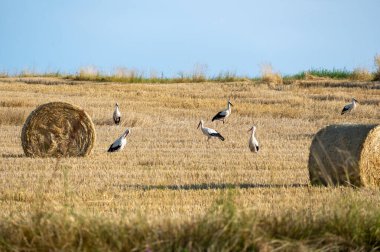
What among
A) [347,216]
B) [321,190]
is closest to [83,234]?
[347,216]

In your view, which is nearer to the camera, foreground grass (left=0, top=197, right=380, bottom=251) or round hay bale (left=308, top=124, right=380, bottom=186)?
foreground grass (left=0, top=197, right=380, bottom=251)

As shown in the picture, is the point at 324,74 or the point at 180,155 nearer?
the point at 180,155

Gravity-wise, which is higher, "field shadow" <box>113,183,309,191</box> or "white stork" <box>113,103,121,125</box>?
"white stork" <box>113,103,121,125</box>

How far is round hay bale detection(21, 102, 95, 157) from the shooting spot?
595 inches

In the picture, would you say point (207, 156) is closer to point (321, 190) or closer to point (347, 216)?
point (321, 190)

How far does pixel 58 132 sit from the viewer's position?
50.5ft

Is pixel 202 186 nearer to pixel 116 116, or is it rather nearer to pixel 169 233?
pixel 169 233

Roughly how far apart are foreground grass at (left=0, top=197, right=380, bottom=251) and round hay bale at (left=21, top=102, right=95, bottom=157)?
8.81 meters

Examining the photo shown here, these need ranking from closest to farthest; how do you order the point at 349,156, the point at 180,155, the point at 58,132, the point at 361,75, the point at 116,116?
the point at 349,156 → the point at 180,155 → the point at 58,132 → the point at 116,116 → the point at 361,75

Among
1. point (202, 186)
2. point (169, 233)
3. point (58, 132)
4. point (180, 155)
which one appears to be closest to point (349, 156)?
point (202, 186)

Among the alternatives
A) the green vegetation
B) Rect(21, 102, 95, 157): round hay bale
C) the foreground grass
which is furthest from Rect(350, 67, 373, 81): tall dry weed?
the foreground grass

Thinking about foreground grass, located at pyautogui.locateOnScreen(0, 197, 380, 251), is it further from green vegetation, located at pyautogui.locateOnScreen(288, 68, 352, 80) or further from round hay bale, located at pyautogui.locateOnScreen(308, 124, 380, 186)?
green vegetation, located at pyautogui.locateOnScreen(288, 68, 352, 80)

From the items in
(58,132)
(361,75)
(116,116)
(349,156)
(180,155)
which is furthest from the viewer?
(361,75)

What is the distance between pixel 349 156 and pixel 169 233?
539cm
